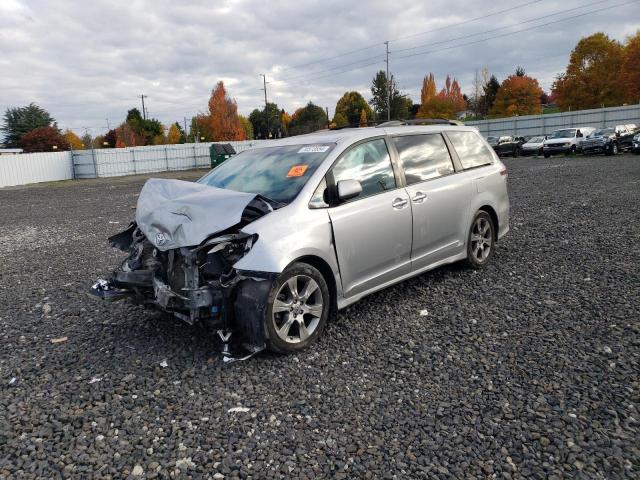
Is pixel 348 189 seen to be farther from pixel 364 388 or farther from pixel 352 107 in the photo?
pixel 352 107

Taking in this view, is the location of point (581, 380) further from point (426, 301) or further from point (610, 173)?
point (610, 173)

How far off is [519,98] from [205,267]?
74645mm

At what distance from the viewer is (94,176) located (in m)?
40.0

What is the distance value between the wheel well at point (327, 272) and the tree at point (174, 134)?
100131mm

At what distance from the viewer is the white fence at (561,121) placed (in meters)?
43.0

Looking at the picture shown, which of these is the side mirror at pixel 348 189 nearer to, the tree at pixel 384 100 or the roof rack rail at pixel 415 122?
the roof rack rail at pixel 415 122

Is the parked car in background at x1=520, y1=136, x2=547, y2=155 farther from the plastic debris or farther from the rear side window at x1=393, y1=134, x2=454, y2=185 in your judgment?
the plastic debris

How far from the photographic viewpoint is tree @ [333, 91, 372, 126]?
9675 cm

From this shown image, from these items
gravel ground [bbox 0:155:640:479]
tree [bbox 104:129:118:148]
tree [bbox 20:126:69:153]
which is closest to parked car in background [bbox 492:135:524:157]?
gravel ground [bbox 0:155:640:479]

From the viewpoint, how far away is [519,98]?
70250 millimetres

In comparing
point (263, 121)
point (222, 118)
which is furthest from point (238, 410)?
point (263, 121)

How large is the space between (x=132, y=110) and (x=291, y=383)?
330 ft

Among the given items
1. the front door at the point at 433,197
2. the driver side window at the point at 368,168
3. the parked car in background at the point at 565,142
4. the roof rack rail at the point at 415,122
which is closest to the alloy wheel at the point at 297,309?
the driver side window at the point at 368,168

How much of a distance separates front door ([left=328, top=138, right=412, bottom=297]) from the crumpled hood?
2.86ft
